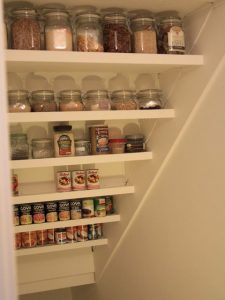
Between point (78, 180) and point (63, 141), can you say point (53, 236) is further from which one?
point (63, 141)

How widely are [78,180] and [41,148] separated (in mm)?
275

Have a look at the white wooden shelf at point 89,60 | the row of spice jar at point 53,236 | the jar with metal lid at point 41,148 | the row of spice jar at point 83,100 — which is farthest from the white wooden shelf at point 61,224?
the white wooden shelf at point 89,60

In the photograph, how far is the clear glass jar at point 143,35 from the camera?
4.83 feet

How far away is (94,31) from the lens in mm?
1445

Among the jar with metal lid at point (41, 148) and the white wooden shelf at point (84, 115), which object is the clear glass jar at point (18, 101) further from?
the jar with metal lid at point (41, 148)

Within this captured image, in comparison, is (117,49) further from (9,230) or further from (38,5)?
(9,230)

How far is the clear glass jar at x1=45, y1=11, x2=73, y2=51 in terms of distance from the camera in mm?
1367

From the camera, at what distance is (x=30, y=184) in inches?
78.1

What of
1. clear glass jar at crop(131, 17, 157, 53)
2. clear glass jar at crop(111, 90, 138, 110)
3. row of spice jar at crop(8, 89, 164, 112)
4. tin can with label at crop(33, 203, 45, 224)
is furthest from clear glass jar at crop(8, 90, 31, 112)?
tin can with label at crop(33, 203, 45, 224)

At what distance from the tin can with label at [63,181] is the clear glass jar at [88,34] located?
687 millimetres

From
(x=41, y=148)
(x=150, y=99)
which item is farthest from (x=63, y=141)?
(x=150, y=99)

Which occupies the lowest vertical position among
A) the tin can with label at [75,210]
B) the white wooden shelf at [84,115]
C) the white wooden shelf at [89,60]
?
the tin can with label at [75,210]

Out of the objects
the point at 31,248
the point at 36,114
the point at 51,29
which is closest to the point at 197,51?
the point at 51,29

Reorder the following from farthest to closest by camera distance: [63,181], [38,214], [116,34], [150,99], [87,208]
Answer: [87,208], [38,214], [63,181], [150,99], [116,34]
